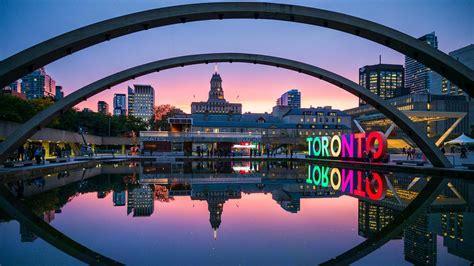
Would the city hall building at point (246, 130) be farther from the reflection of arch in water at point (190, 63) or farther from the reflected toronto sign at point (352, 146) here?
the reflection of arch in water at point (190, 63)

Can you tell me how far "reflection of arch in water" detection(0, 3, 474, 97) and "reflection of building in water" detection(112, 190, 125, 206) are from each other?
21.3ft

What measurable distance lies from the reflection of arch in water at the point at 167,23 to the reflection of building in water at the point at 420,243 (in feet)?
31.9

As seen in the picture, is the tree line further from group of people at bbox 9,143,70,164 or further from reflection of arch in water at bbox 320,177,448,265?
reflection of arch in water at bbox 320,177,448,265

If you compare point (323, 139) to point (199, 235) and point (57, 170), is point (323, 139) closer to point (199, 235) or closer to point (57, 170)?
point (57, 170)

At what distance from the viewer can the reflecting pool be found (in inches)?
236

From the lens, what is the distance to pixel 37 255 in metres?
6.07

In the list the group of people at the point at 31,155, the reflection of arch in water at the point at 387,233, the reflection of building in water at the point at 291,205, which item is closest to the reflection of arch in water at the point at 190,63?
the group of people at the point at 31,155

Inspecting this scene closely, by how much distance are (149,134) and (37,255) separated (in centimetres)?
5277

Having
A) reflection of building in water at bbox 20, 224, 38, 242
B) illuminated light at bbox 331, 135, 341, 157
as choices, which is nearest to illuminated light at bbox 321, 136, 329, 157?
illuminated light at bbox 331, 135, 341, 157

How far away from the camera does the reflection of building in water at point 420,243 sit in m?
5.82

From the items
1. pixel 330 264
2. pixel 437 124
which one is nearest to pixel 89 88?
pixel 330 264

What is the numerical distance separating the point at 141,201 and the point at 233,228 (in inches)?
204

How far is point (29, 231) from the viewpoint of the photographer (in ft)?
25.4

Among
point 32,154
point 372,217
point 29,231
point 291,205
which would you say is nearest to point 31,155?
point 32,154
